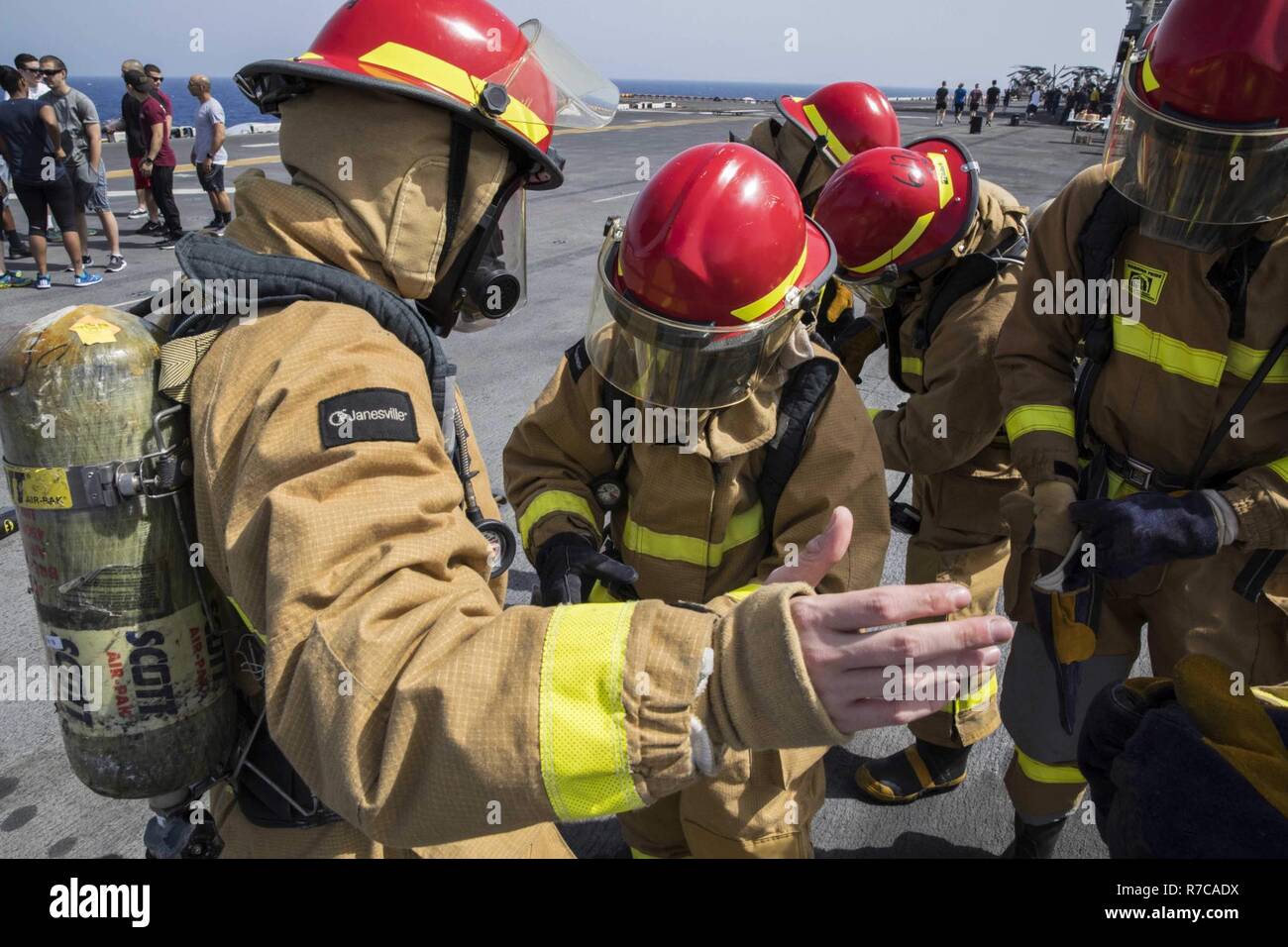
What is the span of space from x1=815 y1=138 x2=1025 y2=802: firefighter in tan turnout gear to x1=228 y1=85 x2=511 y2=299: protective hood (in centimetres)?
174

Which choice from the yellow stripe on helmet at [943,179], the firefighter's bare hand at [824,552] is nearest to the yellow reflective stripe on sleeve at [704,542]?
the firefighter's bare hand at [824,552]

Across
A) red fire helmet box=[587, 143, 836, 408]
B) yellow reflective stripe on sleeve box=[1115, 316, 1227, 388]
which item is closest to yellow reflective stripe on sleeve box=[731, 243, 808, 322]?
red fire helmet box=[587, 143, 836, 408]

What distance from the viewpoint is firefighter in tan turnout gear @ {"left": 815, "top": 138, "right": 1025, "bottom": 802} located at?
2.77m

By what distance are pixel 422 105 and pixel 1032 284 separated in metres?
1.86

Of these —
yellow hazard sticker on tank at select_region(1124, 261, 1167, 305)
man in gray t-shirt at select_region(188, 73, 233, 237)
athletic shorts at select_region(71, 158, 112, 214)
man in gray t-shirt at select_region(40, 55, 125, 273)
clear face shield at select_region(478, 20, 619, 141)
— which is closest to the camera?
clear face shield at select_region(478, 20, 619, 141)

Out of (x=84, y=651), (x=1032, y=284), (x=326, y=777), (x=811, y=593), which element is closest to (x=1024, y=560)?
(x=1032, y=284)

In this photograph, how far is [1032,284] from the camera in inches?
98.7

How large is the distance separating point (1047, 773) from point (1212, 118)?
1.76 m

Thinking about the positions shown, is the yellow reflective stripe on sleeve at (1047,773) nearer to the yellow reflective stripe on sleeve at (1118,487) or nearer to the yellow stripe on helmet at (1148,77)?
the yellow reflective stripe on sleeve at (1118,487)

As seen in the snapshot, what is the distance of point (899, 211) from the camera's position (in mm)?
2734

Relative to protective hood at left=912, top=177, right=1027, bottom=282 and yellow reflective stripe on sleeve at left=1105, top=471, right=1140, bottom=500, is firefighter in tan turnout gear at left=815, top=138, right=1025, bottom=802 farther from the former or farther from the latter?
yellow reflective stripe on sleeve at left=1105, top=471, right=1140, bottom=500

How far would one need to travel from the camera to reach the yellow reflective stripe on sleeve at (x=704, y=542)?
2.09 m

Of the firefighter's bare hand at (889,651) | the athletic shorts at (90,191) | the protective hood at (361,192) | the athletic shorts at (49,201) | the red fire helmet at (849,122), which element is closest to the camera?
the firefighter's bare hand at (889,651)

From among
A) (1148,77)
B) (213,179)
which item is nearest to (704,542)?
(1148,77)
